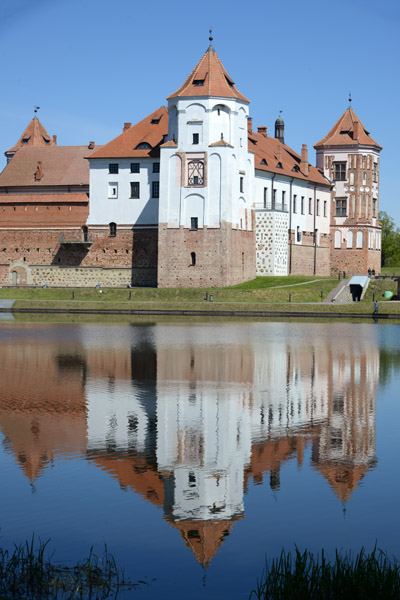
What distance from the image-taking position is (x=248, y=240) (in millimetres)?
79750

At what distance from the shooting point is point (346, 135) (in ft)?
321

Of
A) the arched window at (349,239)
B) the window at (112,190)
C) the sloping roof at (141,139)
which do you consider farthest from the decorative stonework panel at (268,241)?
the arched window at (349,239)

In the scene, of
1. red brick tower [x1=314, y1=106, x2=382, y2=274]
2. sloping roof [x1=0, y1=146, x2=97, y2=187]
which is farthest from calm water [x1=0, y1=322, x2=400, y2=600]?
red brick tower [x1=314, y1=106, x2=382, y2=274]

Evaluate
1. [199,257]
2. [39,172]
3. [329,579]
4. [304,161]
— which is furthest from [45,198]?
[329,579]

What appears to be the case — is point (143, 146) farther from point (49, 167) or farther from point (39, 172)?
point (49, 167)

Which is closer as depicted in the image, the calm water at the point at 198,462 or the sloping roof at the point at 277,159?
the calm water at the point at 198,462

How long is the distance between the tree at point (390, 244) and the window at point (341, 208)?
4704cm

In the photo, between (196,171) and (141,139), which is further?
(141,139)

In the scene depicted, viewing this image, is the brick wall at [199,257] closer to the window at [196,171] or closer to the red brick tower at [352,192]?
the window at [196,171]

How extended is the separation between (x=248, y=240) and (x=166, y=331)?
1360 inches

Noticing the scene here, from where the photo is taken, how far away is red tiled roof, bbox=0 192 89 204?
3388 inches

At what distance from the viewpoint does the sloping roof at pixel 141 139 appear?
8094 centimetres

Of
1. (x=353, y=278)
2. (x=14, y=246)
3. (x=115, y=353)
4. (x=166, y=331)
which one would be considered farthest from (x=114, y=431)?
(x=14, y=246)

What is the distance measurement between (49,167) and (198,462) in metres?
79.7
